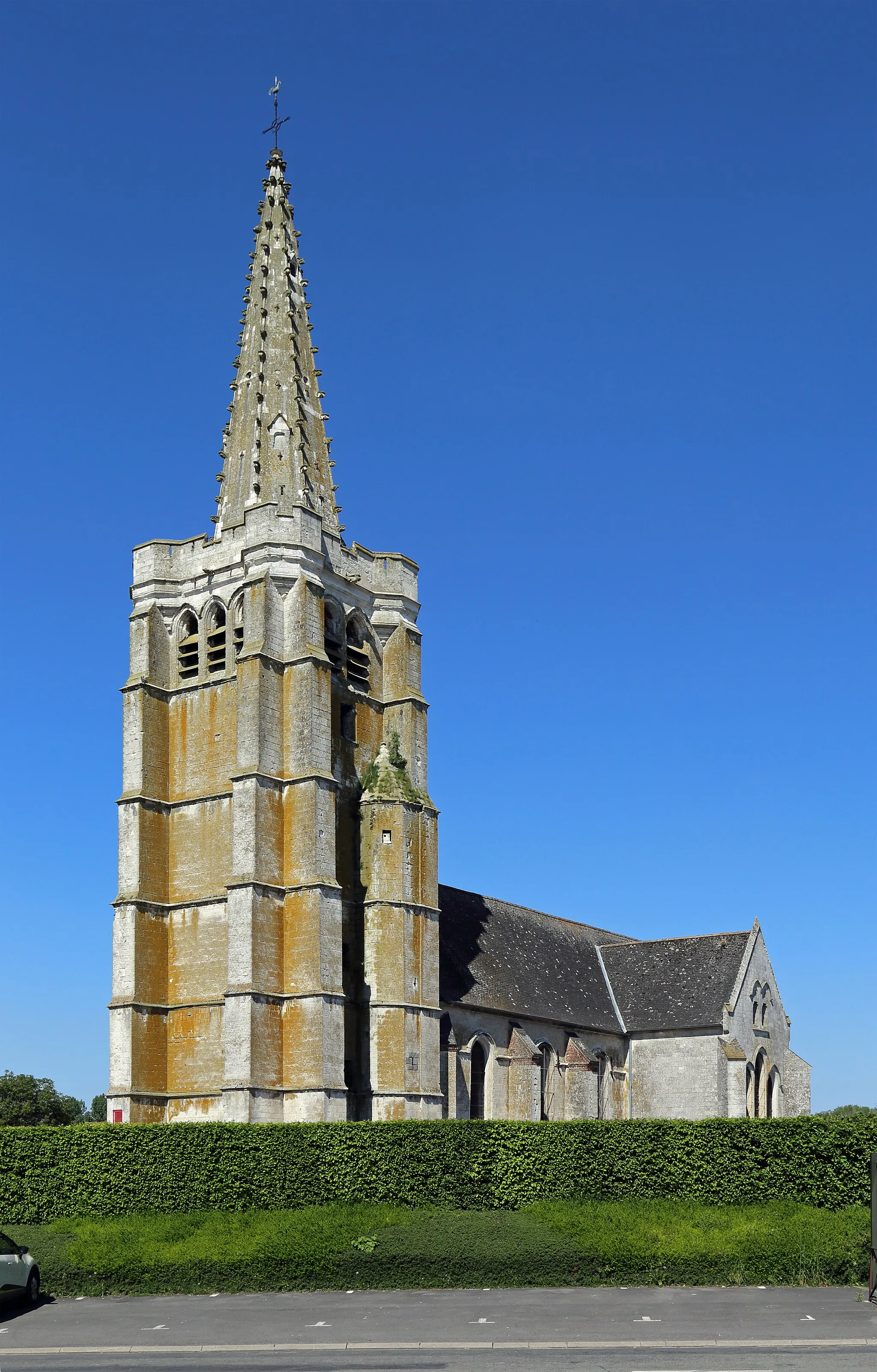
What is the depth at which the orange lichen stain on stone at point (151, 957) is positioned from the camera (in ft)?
140

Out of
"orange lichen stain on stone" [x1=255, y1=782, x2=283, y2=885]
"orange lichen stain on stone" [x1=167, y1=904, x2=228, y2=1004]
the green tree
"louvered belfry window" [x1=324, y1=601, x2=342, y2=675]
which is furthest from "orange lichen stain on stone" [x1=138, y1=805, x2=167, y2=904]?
the green tree

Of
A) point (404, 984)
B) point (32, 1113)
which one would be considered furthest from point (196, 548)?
point (32, 1113)

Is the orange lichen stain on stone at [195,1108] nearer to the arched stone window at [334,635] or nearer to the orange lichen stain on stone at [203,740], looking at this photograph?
the orange lichen stain on stone at [203,740]

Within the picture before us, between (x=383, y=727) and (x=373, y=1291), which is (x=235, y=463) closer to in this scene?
(x=383, y=727)

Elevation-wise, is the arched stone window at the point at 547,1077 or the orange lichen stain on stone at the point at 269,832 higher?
the orange lichen stain on stone at the point at 269,832

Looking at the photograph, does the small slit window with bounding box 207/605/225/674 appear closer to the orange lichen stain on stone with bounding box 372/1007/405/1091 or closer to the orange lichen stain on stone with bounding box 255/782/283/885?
the orange lichen stain on stone with bounding box 255/782/283/885

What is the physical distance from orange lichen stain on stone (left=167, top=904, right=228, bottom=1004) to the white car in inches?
703

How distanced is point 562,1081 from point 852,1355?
33644mm

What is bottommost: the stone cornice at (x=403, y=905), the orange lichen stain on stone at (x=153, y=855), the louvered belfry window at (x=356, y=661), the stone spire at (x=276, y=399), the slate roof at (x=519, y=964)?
the slate roof at (x=519, y=964)

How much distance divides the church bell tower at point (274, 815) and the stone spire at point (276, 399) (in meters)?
0.10

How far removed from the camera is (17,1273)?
2309 cm

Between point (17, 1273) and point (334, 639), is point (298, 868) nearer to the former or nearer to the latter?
point (334, 639)

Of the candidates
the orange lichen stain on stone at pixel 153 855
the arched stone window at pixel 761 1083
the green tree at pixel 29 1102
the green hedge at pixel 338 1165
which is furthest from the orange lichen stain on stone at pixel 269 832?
the green tree at pixel 29 1102

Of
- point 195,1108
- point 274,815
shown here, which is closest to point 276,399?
point 274,815
